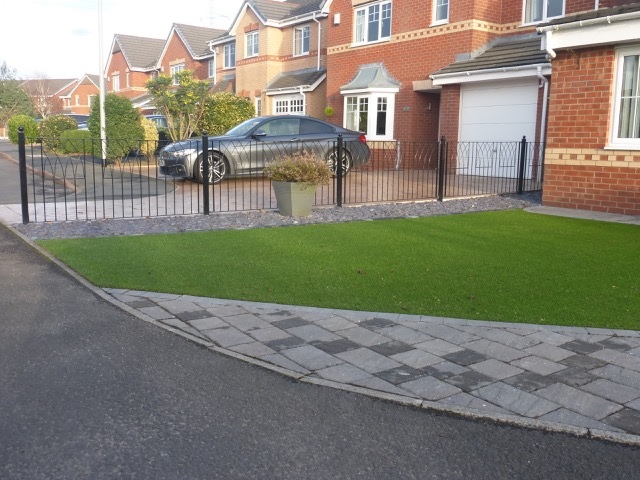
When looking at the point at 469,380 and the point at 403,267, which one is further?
the point at 403,267

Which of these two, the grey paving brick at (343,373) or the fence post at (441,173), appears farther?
the fence post at (441,173)

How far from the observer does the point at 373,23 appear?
78.3ft

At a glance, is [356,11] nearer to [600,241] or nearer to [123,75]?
[600,241]

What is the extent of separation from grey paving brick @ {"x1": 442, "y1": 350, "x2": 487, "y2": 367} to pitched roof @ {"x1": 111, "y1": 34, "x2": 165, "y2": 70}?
1936 inches

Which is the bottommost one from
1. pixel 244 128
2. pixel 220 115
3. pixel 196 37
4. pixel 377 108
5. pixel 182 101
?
pixel 244 128

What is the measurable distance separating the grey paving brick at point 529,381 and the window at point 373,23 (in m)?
20.3

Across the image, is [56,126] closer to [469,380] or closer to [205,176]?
[205,176]

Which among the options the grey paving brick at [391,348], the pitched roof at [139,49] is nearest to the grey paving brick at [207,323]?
the grey paving brick at [391,348]

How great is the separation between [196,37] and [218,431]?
4332cm

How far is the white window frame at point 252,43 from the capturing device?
105ft

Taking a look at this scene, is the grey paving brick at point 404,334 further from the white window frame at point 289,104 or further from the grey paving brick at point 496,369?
the white window frame at point 289,104

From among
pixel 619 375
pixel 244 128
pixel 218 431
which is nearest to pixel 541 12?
pixel 244 128

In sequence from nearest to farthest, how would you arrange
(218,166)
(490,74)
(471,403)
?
(471,403) → (218,166) → (490,74)

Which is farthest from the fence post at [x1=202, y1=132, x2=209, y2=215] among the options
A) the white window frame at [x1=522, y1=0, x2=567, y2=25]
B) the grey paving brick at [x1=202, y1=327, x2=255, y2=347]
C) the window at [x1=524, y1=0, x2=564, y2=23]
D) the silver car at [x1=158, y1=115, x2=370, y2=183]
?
the window at [x1=524, y1=0, x2=564, y2=23]
